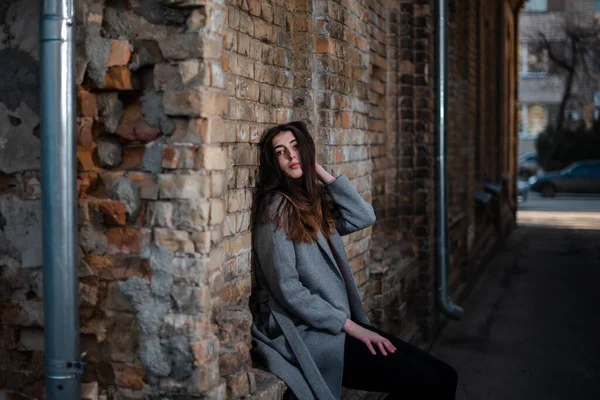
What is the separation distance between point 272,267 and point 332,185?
1.94ft

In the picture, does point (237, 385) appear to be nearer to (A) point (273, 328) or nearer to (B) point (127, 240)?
(A) point (273, 328)

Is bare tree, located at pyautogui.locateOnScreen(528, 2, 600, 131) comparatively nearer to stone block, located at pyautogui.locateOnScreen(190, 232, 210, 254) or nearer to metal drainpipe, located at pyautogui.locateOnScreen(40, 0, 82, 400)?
stone block, located at pyautogui.locateOnScreen(190, 232, 210, 254)

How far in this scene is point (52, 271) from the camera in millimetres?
3025

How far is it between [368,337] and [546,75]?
37.5 metres

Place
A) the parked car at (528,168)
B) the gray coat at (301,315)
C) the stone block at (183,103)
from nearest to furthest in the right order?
the stone block at (183,103)
the gray coat at (301,315)
the parked car at (528,168)

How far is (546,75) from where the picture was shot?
39.3m

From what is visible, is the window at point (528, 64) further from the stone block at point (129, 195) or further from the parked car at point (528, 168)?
the stone block at point (129, 195)

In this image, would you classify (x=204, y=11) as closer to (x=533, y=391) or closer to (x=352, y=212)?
(x=352, y=212)

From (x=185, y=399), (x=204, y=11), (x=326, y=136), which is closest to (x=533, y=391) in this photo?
(x=326, y=136)

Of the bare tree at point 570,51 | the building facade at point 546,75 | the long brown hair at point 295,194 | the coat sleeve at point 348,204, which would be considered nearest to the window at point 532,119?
the building facade at point 546,75

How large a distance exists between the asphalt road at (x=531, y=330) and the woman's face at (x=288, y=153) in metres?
2.69

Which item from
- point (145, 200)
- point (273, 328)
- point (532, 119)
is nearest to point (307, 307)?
point (273, 328)

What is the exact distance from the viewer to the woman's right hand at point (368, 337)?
3.80 metres

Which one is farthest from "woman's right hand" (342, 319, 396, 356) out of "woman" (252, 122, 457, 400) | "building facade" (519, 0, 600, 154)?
"building facade" (519, 0, 600, 154)
